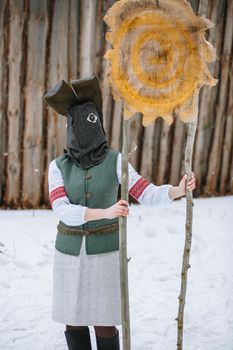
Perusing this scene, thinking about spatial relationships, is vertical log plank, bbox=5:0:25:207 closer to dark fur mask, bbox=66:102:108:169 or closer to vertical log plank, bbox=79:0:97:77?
vertical log plank, bbox=79:0:97:77

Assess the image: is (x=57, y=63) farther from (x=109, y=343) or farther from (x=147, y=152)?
(x=109, y=343)

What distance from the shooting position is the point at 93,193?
2.73 metres

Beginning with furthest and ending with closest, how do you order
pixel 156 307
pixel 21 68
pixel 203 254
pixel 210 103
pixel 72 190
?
pixel 210 103
pixel 21 68
pixel 203 254
pixel 156 307
pixel 72 190

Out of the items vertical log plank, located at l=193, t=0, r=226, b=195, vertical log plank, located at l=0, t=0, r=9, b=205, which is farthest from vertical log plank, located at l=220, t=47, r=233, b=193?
vertical log plank, located at l=0, t=0, r=9, b=205

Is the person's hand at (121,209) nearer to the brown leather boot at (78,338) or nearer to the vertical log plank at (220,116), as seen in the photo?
the brown leather boot at (78,338)

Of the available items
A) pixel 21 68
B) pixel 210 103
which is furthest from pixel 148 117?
pixel 210 103

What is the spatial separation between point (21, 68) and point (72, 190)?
9.59 ft

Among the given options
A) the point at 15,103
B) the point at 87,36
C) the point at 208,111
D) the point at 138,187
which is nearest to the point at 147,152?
the point at 208,111

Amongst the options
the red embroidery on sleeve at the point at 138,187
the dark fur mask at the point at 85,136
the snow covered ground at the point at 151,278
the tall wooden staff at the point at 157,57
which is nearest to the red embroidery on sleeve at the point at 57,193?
the dark fur mask at the point at 85,136

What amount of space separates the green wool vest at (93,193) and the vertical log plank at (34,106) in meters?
2.75

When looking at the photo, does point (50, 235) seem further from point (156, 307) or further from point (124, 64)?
point (124, 64)

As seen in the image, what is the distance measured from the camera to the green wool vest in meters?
2.73

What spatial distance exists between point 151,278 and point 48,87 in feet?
7.21

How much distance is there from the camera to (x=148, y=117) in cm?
228
